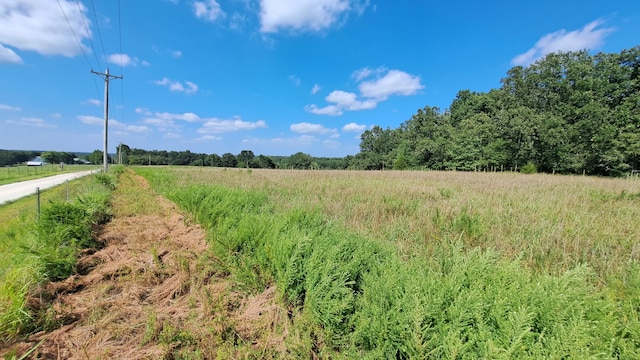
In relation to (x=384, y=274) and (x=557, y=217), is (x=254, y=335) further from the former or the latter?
(x=557, y=217)

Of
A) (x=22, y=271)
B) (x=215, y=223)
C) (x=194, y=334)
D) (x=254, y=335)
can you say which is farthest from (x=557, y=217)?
(x=22, y=271)

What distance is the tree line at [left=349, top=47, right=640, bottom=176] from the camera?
26.0 metres

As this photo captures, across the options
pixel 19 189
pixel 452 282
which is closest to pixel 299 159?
pixel 19 189

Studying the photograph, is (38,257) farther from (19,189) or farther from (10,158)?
(10,158)

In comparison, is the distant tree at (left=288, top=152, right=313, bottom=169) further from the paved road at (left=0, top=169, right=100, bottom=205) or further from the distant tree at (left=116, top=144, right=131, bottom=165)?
the paved road at (left=0, top=169, right=100, bottom=205)

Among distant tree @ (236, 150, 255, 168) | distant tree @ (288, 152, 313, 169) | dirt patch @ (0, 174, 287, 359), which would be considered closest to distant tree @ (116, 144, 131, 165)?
distant tree @ (236, 150, 255, 168)

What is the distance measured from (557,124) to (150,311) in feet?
140

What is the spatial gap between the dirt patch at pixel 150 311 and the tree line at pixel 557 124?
31455 millimetres

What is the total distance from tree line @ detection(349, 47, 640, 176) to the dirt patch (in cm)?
3145

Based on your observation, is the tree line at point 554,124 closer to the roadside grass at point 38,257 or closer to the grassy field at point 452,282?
the grassy field at point 452,282

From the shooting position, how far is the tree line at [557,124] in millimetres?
26031

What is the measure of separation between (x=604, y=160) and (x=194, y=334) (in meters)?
39.9

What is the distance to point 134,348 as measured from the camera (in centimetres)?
217

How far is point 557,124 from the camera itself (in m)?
30.3
